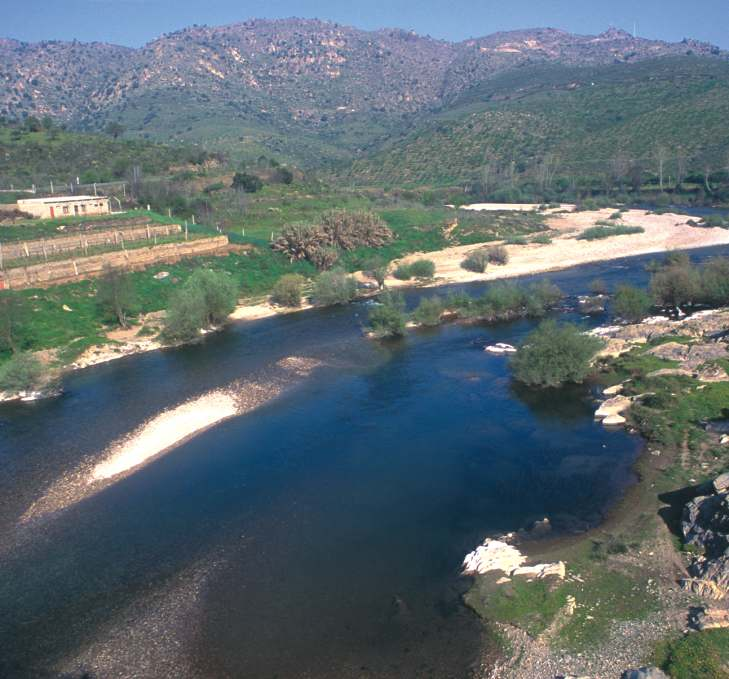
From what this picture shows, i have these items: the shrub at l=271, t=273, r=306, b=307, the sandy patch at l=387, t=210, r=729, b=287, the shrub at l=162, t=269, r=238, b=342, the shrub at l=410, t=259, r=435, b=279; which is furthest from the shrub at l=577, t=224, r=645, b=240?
the shrub at l=162, t=269, r=238, b=342

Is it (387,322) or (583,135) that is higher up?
(583,135)

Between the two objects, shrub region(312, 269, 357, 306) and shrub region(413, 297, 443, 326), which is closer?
shrub region(413, 297, 443, 326)

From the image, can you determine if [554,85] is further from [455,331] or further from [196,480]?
[196,480]

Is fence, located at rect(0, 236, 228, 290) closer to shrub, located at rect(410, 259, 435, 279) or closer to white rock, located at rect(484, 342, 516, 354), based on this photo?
shrub, located at rect(410, 259, 435, 279)

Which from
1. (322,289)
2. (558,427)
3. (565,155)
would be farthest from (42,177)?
(565,155)

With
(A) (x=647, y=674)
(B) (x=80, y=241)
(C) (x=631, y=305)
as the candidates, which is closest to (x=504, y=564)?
(A) (x=647, y=674)

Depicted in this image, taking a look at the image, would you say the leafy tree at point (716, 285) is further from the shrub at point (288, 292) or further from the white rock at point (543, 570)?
the white rock at point (543, 570)

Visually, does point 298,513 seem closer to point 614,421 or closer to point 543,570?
point 543,570
